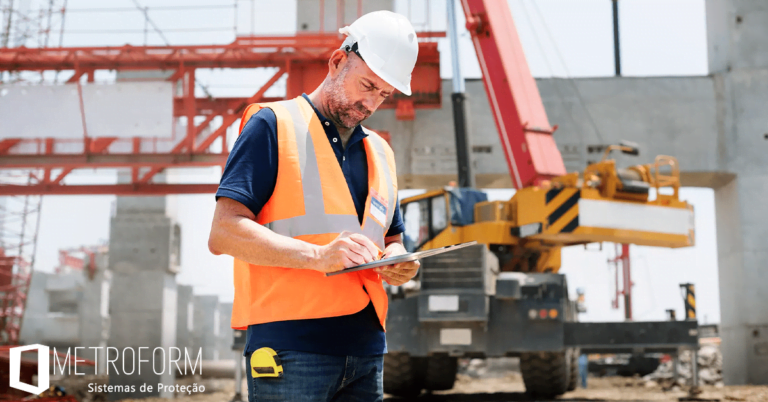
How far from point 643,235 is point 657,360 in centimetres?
1591

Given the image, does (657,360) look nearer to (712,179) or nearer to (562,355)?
(712,179)

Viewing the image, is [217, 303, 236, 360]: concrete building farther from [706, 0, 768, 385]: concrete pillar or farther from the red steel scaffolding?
[706, 0, 768, 385]: concrete pillar

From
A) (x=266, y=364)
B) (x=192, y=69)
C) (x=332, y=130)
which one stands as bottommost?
(x=266, y=364)

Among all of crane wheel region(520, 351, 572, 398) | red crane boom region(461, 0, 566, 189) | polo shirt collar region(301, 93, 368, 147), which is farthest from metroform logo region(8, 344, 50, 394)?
polo shirt collar region(301, 93, 368, 147)

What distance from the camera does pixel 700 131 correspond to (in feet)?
50.5

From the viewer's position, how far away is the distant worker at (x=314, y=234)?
1823 mm

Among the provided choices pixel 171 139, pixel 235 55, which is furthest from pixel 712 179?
pixel 171 139

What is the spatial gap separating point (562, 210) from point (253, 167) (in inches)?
283

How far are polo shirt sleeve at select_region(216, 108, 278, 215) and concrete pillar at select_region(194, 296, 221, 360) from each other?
95.8 feet

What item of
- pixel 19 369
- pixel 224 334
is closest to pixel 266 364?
pixel 19 369

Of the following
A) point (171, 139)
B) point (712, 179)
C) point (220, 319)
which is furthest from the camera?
point (220, 319)

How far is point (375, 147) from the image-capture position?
88.0 inches

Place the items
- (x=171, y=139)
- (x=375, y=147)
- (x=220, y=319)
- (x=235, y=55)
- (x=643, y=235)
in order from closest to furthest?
(x=375, y=147) → (x=643, y=235) → (x=235, y=55) → (x=171, y=139) → (x=220, y=319)

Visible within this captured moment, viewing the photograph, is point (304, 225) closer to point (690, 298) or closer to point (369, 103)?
point (369, 103)
